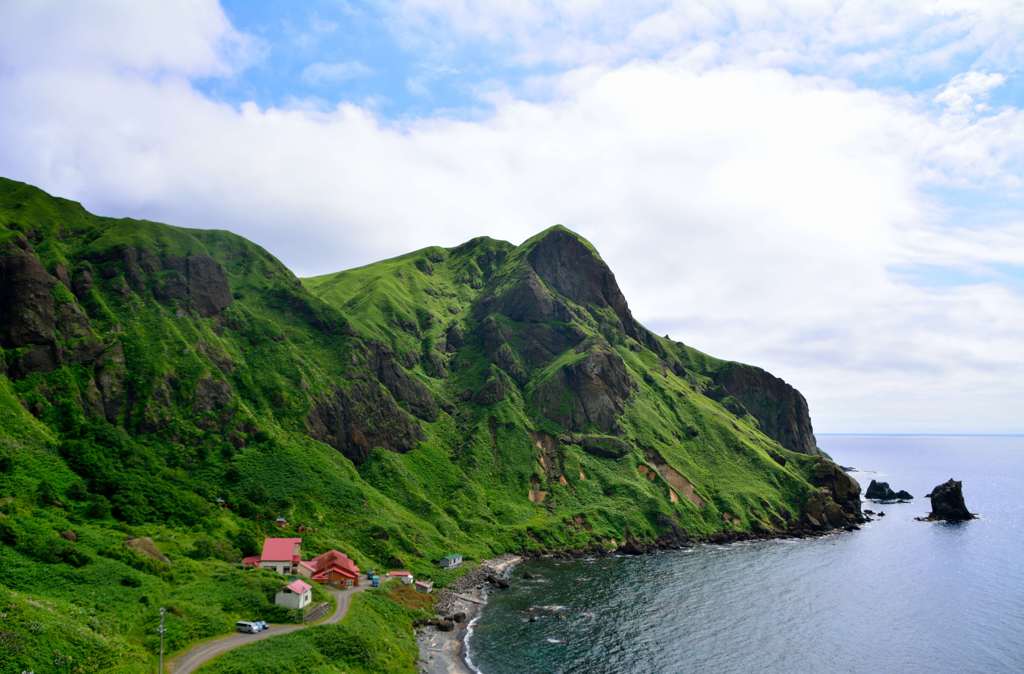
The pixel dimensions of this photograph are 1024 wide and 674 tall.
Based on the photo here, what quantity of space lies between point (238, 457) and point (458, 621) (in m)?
55.3

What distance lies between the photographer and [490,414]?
182m

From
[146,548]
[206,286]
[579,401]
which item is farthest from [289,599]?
[579,401]

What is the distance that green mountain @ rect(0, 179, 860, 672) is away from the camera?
68500 mm

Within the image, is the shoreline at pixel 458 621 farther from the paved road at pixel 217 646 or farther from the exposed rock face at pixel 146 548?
the exposed rock face at pixel 146 548

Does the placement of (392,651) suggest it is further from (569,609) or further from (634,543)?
(634,543)

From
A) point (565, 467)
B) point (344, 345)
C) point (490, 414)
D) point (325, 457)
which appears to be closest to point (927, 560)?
point (565, 467)

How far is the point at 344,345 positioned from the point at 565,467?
6980 centimetres

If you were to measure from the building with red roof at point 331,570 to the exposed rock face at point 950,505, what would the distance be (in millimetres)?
185150

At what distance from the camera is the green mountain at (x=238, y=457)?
68.5 metres

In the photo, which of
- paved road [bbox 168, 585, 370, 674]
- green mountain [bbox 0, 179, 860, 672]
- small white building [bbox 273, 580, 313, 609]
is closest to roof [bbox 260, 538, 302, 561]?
green mountain [bbox 0, 179, 860, 672]

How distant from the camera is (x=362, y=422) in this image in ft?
493

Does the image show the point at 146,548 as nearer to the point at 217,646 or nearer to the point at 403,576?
the point at 217,646

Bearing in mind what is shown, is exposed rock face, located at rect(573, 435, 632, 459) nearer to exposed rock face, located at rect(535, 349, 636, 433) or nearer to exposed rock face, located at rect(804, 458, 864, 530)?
exposed rock face, located at rect(535, 349, 636, 433)

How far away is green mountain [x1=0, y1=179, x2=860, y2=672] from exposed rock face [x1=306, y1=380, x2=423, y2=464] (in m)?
0.55
